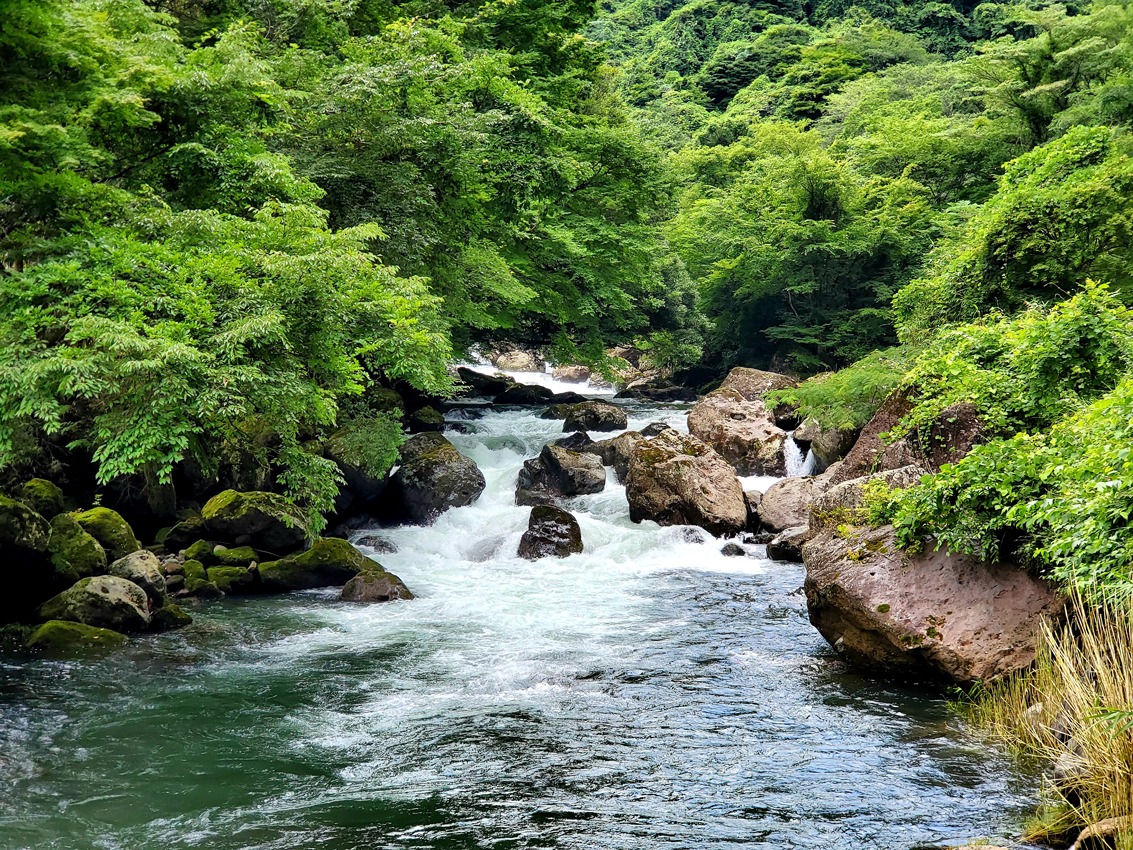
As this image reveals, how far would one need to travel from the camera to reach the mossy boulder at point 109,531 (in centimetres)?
1247

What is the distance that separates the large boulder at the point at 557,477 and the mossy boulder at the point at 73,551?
29.8 ft

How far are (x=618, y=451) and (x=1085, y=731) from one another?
1557 cm

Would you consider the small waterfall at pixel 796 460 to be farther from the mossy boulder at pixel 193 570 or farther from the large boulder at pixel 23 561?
the large boulder at pixel 23 561

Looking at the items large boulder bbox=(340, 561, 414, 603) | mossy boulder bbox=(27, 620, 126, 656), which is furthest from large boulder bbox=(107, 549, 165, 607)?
large boulder bbox=(340, 561, 414, 603)

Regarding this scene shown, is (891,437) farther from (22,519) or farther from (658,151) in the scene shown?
(658,151)

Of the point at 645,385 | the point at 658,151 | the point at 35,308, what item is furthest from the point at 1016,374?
the point at 645,385

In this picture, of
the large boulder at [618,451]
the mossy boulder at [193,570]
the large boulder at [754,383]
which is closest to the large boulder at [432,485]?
the large boulder at [618,451]

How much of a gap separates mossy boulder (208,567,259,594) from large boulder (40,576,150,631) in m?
2.21

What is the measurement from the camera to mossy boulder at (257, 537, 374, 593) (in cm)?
1365

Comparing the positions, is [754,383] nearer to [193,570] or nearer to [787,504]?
[787,504]

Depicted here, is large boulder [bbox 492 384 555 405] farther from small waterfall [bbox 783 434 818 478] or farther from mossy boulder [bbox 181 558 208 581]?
mossy boulder [bbox 181 558 208 581]

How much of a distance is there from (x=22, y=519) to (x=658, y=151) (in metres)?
18.5

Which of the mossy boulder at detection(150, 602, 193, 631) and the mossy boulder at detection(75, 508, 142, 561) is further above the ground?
the mossy boulder at detection(75, 508, 142, 561)

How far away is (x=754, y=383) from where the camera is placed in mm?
26219
